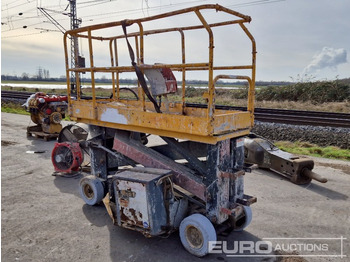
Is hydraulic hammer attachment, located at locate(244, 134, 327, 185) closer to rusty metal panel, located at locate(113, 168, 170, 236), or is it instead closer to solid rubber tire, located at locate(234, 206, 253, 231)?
solid rubber tire, located at locate(234, 206, 253, 231)

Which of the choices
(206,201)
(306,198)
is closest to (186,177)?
(206,201)

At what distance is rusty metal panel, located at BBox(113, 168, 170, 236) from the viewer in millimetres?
3354

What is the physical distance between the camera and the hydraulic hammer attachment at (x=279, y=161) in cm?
566

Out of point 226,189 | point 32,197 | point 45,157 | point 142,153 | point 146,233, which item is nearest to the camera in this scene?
point 146,233

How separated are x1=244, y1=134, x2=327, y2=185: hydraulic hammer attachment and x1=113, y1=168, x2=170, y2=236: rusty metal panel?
245 cm

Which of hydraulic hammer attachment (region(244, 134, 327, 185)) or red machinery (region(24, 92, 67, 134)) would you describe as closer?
hydraulic hammer attachment (region(244, 134, 327, 185))

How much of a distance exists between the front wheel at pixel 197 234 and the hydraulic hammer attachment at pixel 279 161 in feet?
7.39

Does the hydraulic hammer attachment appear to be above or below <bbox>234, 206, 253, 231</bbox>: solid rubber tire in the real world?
above

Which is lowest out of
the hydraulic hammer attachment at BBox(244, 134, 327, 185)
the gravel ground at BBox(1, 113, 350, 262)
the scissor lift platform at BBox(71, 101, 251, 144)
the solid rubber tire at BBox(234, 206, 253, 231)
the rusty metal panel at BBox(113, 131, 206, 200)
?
the gravel ground at BBox(1, 113, 350, 262)

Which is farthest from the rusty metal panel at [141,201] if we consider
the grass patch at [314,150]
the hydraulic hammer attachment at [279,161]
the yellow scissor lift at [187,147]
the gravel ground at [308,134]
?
the gravel ground at [308,134]

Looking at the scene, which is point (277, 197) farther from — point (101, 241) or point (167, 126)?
point (101, 241)

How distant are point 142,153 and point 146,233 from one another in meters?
1.10

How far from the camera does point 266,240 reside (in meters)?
3.80

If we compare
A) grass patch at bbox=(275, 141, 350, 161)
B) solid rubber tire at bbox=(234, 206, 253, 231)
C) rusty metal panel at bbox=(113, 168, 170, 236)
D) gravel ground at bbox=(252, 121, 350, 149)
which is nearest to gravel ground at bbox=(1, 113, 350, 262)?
solid rubber tire at bbox=(234, 206, 253, 231)
